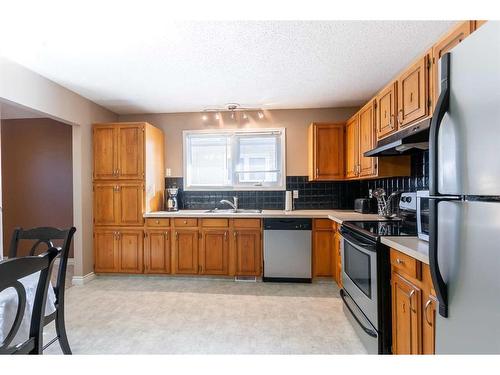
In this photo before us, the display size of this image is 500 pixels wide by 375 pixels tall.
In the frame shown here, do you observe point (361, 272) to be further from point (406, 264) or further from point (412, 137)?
point (412, 137)

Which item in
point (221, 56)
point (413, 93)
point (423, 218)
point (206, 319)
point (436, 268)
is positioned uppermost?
point (221, 56)

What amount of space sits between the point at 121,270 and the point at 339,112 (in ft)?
13.0

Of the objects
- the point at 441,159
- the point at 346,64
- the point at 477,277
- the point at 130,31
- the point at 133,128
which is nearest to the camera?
the point at 477,277

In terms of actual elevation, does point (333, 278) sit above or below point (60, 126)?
below

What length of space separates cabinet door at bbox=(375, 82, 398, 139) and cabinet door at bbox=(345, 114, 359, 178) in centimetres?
56

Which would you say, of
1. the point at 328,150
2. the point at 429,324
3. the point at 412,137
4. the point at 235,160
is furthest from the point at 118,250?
the point at 412,137

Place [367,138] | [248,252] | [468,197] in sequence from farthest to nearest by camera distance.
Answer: [248,252]
[367,138]
[468,197]

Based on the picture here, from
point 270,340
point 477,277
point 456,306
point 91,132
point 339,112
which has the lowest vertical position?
point 270,340

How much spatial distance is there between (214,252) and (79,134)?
2392 millimetres

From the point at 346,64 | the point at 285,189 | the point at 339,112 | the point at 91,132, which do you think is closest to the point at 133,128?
the point at 91,132

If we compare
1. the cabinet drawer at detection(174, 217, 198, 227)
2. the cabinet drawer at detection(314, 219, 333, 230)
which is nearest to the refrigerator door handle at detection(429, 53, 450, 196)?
the cabinet drawer at detection(314, 219, 333, 230)

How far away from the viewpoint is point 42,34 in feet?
6.40

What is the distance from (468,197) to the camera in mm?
857

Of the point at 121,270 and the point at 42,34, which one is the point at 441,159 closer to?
the point at 42,34
